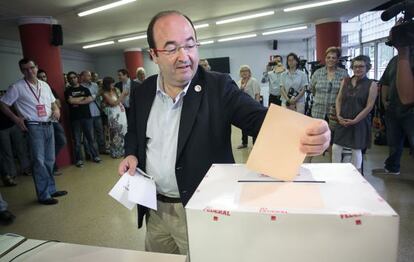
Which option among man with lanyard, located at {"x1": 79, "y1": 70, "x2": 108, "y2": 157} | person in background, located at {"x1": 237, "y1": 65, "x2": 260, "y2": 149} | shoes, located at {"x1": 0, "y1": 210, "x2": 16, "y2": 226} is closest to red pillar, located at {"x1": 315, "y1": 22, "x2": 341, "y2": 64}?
person in background, located at {"x1": 237, "y1": 65, "x2": 260, "y2": 149}

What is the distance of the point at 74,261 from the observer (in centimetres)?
84

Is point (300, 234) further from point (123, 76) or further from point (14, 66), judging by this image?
point (14, 66)

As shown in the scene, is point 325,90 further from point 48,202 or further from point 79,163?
point 79,163

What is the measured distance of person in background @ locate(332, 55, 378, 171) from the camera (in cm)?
Result: 292

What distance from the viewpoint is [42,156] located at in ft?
10.7

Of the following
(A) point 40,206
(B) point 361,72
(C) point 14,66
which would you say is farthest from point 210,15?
(C) point 14,66

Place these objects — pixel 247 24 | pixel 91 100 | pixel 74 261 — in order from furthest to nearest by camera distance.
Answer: pixel 247 24 → pixel 91 100 → pixel 74 261

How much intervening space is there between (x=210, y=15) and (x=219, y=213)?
684 centimetres

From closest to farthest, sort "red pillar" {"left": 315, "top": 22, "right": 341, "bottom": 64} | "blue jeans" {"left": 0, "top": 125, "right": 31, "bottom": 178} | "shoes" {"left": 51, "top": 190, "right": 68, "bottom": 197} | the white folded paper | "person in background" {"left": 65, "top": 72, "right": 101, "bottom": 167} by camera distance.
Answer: the white folded paper, "shoes" {"left": 51, "top": 190, "right": 68, "bottom": 197}, "blue jeans" {"left": 0, "top": 125, "right": 31, "bottom": 178}, "person in background" {"left": 65, "top": 72, "right": 101, "bottom": 167}, "red pillar" {"left": 315, "top": 22, "right": 341, "bottom": 64}

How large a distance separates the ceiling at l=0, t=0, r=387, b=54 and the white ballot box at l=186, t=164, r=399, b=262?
5307 millimetres

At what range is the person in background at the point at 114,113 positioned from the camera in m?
5.26

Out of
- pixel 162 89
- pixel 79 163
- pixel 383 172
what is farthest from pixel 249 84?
pixel 162 89

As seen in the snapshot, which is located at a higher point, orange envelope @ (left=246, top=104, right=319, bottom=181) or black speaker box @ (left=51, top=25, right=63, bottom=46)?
black speaker box @ (left=51, top=25, right=63, bottom=46)

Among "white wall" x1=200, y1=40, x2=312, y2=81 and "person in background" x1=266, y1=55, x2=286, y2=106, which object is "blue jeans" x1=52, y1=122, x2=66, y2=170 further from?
"white wall" x1=200, y1=40, x2=312, y2=81
